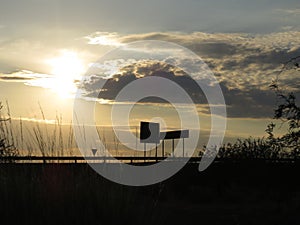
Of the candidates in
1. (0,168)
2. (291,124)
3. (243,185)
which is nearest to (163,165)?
(243,185)

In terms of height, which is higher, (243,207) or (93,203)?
(93,203)

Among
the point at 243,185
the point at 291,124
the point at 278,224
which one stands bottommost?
the point at 243,185

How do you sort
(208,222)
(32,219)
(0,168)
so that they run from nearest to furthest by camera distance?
(32,219) → (0,168) → (208,222)

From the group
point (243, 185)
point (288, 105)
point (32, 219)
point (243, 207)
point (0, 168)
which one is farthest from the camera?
point (243, 185)

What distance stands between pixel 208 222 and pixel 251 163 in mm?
9769

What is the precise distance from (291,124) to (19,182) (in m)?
12.5

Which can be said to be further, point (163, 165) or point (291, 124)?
point (163, 165)

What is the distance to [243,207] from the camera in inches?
783

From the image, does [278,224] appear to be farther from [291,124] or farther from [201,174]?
[201,174]

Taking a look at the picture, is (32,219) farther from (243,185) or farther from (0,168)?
(243,185)

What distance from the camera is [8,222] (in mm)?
11273

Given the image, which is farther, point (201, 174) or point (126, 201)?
point (201, 174)

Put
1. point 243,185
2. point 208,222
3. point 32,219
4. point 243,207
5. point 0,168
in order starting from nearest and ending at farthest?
point 32,219 < point 0,168 < point 208,222 < point 243,207 < point 243,185

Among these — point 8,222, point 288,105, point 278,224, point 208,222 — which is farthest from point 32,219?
point 288,105
